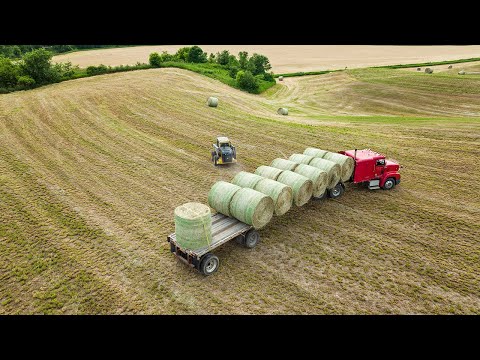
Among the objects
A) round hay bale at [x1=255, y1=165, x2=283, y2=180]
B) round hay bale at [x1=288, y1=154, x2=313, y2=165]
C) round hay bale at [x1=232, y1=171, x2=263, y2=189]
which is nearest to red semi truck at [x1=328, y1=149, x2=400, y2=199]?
round hay bale at [x1=288, y1=154, x2=313, y2=165]

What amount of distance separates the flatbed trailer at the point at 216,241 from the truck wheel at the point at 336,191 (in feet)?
17.4

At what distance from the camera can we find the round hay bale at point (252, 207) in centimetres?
1246

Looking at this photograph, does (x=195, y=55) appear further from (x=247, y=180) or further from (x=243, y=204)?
(x=243, y=204)

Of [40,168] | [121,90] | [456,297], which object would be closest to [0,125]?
[40,168]

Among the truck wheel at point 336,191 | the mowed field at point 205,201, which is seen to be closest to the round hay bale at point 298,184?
the mowed field at point 205,201

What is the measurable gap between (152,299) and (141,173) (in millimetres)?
10643

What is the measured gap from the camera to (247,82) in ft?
175

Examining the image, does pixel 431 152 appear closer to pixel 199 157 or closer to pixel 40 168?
pixel 199 157

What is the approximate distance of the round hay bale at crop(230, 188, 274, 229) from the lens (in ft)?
40.9

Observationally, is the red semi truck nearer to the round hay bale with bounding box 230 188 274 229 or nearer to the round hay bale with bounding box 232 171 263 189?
the round hay bale with bounding box 232 171 263 189

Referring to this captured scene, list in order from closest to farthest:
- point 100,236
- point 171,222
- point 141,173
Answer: point 100,236
point 171,222
point 141,173

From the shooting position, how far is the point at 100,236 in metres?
13.8

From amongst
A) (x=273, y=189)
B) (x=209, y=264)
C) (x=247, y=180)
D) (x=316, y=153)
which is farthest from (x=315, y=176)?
(x=209, y=264)

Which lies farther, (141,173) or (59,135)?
(59,135)
